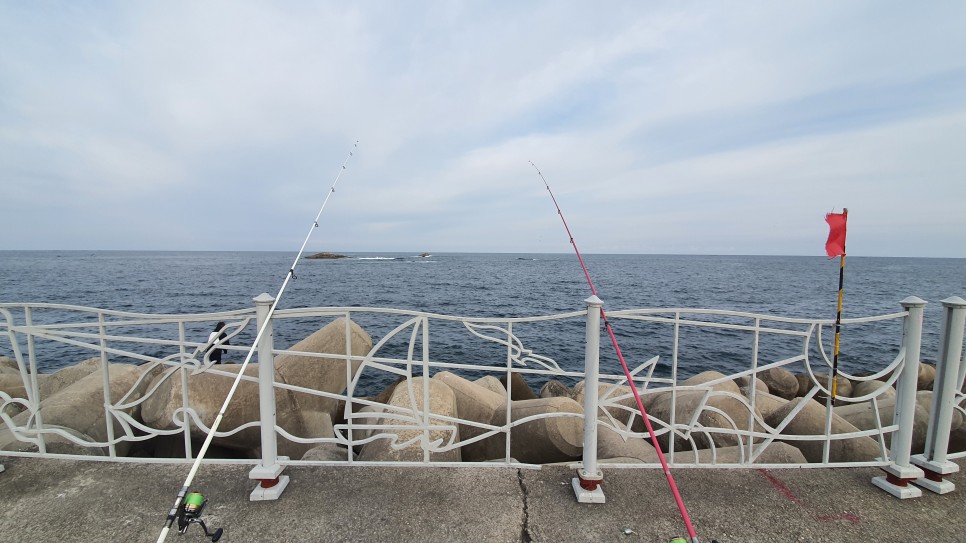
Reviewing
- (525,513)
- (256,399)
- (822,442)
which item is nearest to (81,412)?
(256,399)

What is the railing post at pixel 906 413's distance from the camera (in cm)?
292

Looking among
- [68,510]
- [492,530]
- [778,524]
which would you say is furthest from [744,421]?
[68,510]

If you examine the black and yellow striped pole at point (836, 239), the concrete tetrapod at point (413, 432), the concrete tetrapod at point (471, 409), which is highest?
the black and yellow striped pole at point (836, 239)

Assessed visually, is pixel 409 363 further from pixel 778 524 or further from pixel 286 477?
pixel 778 524

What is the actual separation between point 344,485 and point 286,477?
0.41 m

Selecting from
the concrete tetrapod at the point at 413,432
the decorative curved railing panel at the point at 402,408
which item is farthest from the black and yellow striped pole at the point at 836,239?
the concrete tetrapod at the point at 413,432

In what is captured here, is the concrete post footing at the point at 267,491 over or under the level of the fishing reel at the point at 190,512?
under

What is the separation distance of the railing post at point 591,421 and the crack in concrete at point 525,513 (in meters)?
0.34

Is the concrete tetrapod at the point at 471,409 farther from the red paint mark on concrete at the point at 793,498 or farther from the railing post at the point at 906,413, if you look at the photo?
the railing post at the point at 906,413

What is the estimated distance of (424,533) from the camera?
8.27 ft

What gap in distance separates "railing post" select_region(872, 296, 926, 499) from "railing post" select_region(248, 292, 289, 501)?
4.31 meters

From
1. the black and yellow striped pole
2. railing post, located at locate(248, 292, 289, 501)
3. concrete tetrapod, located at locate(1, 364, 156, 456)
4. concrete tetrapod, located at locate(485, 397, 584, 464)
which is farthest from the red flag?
concrete tetrapod, located at locate(1, 364, 156, 456)

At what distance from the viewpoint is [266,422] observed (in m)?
2.92

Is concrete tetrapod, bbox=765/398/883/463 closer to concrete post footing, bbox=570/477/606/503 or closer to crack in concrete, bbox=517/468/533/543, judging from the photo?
concrete post footing, bbox=570/477/606/503
